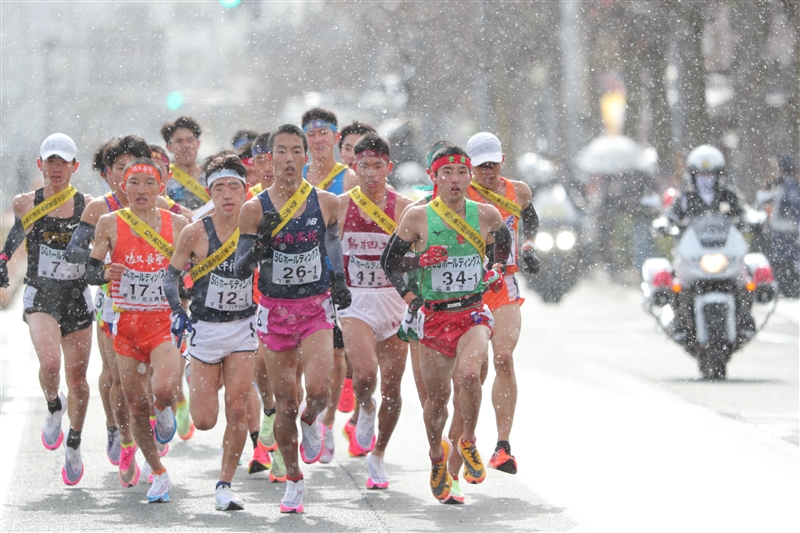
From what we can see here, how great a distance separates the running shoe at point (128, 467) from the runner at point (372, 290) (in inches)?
56.0

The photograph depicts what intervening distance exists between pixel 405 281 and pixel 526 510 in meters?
1.43

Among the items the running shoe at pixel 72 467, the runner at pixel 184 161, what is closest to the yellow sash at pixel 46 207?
the running shoe at pixel 72 467

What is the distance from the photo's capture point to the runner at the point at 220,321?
350 inches

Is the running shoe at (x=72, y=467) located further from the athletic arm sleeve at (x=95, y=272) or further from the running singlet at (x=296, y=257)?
the running singlet at (x=296, y=257)

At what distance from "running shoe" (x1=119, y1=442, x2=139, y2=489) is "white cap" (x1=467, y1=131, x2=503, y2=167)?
107 inches

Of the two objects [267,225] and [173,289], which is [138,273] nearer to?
[173,289]

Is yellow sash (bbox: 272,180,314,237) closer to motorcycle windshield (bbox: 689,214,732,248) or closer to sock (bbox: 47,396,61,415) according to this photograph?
sock (bbox: 47,396,61,415)

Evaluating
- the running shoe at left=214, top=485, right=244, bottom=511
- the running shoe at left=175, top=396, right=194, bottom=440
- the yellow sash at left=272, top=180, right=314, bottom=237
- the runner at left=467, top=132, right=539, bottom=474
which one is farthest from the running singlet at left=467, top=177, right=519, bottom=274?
the running shoe at left=175, top=396, right=194, bottom=440

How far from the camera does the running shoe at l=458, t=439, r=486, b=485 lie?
29.3 feet

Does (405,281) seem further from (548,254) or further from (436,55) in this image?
(436,55)

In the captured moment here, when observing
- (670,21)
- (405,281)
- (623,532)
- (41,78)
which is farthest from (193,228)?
(41,78)

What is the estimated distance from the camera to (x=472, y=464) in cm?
896

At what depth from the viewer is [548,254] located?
25875 mm

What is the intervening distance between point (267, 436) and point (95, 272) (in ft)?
5.66
